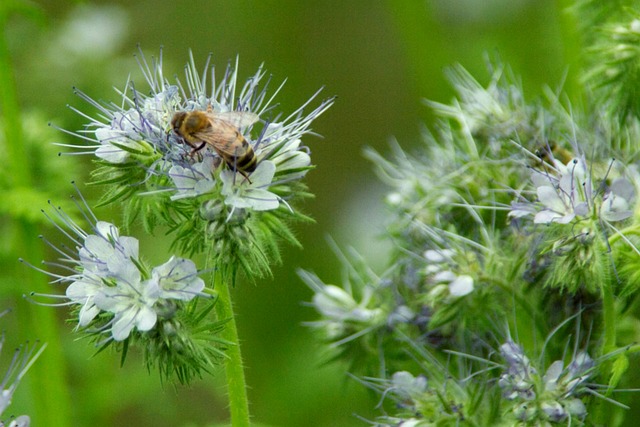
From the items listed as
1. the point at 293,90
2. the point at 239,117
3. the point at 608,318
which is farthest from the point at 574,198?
the point at 293,90

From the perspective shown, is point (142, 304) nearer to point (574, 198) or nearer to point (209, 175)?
point (209, 175)

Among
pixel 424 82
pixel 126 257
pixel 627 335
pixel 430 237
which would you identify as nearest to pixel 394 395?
pixel 430 237

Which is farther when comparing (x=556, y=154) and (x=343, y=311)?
(x=343, y=311)

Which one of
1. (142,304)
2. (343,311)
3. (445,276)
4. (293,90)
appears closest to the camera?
(142,304)

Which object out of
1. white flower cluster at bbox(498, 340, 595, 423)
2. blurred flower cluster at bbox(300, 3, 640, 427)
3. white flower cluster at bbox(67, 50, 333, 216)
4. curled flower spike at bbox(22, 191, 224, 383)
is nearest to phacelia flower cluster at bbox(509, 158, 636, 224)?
blurred flower cluster at bbox(300, 3, 640, 427)

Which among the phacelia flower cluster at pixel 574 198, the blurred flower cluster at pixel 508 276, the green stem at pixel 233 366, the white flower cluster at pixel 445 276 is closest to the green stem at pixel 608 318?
the blurred flower cluster at pixel 508 276

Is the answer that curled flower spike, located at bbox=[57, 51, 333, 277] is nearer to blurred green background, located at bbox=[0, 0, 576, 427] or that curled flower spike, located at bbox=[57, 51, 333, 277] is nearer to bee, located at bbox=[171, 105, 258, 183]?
bee, located at bbox=[171, 105, 258, 183]

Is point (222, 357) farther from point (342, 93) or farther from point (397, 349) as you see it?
point (342, 93)
